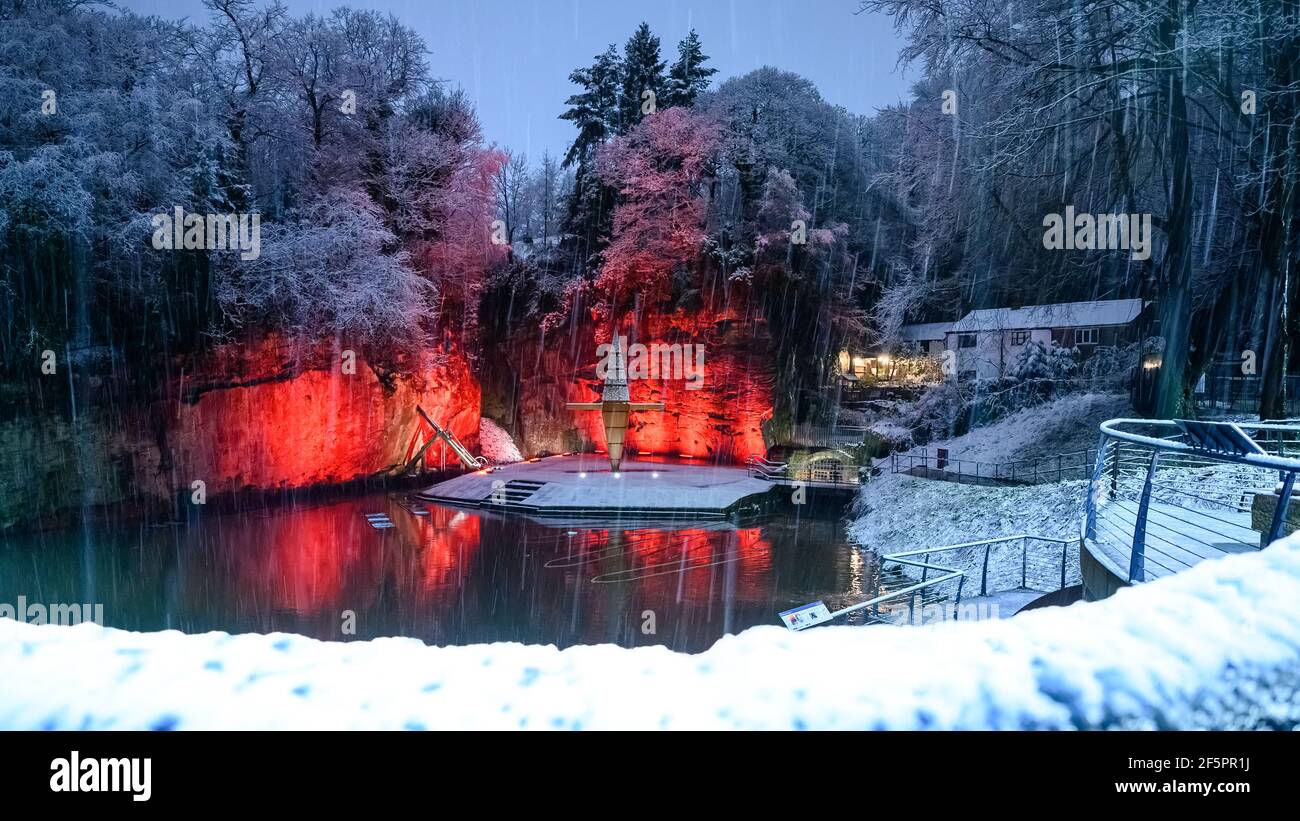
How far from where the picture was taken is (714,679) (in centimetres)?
113

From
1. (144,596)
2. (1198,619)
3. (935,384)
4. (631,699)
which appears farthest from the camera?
(935,384)

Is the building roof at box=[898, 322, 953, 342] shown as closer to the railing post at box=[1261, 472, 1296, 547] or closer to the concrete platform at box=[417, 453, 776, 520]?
the concrete platform at box=[417, 453, 776, 520]

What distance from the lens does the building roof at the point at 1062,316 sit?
18.0 meters

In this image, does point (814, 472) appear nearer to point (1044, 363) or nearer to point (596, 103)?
point (1044, 363)

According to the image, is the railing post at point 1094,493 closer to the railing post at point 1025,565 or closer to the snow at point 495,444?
the railing post at point 1025,565

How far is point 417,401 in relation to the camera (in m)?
24.1

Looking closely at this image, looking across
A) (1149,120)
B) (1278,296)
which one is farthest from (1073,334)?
(1149,120)

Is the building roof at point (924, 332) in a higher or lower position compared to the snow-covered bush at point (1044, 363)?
higher

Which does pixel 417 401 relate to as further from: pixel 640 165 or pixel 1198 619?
pixel 1198 619

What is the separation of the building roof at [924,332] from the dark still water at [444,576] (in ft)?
50.0

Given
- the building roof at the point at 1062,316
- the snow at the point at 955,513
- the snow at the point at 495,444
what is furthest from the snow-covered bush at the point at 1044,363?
the snow at the point at 495,444

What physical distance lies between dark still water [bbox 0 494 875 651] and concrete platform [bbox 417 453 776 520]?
950mm

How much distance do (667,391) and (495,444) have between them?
23.8 feet

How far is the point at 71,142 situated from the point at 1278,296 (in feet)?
74.4
